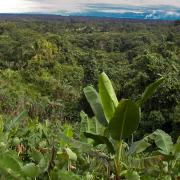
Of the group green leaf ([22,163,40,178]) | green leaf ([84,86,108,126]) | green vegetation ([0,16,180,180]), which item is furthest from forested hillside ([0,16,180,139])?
green leaf ([22,163,40,178])

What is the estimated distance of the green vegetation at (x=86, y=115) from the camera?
5.84 feet

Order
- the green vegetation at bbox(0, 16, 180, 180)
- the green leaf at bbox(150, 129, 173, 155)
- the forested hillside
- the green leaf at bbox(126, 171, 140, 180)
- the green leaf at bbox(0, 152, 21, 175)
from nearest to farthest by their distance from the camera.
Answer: the green leaf at bbox(0, 152, 21, 175) < the green leaf at bbox(126, 171, 140, 180) < the green vegetation at bbox(0, 16, 180, 180) < the green leaf at bbox(150, 129, 173, 155) < the forested hillside

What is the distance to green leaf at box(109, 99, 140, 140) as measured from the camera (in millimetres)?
1889

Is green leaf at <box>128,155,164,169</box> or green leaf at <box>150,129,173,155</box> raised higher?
green leaf at <box>150,129,173,155</box>

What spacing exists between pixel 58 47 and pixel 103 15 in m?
139

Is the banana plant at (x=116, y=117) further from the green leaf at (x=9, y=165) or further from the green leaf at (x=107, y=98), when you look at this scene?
the green leaf at (x=9, y=165)

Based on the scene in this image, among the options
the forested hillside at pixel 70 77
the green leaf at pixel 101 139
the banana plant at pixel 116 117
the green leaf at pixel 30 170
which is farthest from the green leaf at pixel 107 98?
the forested hillside at pixel 70 77

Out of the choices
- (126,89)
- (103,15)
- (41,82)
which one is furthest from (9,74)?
(103,15)

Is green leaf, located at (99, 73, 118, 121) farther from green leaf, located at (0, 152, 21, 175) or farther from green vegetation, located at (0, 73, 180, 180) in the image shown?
green leaf, located at (0, 152, 21, 175)

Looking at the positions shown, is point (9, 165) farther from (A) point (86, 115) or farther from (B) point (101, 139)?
(A) point (86, 115)

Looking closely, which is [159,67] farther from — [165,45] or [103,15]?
[103,15]

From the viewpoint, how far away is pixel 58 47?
36.7m

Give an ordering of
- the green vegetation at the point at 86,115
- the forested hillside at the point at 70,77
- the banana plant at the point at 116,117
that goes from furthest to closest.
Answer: the forested hillside at the point at 70,77 < the banana plant at the point at 116,117 < the green vegetation at the point at 86,115

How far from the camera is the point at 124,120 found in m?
1.92
